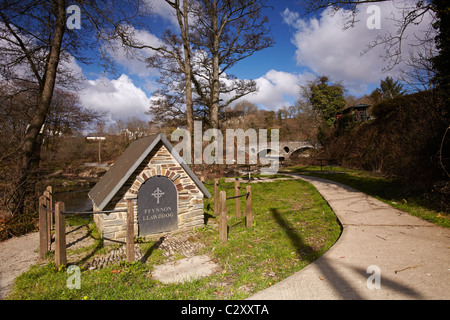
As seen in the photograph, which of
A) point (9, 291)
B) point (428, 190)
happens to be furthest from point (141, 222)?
point (428, 190)

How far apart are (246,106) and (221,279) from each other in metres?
56.4

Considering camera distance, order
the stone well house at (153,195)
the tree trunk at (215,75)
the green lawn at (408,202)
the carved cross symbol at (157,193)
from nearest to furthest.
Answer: the stone well house at (153,195) < the green lawn at (408,202) < the carved cross symbol at (157,193) < the tree trunk at (215,75)

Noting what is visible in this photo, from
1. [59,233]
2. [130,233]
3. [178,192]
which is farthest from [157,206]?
[59,233]

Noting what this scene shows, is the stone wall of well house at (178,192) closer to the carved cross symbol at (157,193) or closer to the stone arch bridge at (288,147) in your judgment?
the carved cross symbol at (157,193)

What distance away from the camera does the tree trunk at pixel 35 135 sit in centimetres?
794

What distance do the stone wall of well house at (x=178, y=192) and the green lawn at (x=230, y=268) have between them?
19.5 inches

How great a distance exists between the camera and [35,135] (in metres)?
8.56

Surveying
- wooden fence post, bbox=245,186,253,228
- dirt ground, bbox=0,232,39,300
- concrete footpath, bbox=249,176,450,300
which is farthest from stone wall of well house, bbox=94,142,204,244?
concrete footpath, bbox=249,176,450,300

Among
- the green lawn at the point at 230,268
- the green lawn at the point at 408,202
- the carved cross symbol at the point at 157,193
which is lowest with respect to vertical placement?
the green lawn at the point at 230,268

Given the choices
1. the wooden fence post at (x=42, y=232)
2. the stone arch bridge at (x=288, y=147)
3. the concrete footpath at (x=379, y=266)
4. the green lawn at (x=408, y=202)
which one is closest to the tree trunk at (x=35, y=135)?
the wooden fence post at (x=42, y=232)

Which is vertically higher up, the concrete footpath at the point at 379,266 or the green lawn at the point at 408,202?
the green lawn at the point at 408,202

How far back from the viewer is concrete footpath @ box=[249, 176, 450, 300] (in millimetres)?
3053

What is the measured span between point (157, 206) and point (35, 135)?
20.4 ft

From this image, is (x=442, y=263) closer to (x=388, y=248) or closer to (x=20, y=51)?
(x=388, y=248)
